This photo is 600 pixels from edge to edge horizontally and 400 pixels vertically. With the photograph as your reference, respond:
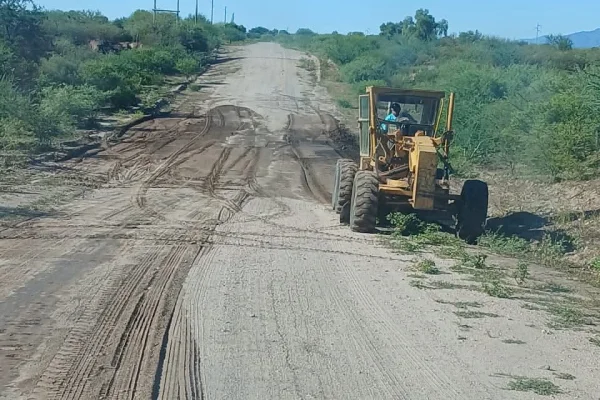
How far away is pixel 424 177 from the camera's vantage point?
49.6ft

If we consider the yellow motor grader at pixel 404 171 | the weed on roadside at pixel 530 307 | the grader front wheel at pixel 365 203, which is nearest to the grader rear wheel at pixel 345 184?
the yellow motor grader at pixel 404 171

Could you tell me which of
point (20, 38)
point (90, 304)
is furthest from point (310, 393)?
point (20, 38)

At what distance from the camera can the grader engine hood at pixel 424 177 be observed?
1509 cm

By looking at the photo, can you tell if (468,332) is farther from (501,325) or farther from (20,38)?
(20,38)

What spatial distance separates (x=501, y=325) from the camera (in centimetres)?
1025

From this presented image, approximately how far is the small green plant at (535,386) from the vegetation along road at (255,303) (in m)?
0.02

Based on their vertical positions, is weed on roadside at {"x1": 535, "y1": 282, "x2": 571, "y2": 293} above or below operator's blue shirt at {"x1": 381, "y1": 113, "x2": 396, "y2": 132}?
below

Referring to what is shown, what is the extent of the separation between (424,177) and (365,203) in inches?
43.8

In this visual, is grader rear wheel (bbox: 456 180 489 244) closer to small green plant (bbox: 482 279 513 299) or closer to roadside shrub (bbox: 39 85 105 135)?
small green plant (bbox: 482 279 513 299)

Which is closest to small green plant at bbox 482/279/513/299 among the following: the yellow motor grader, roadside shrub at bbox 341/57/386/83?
the yellow motor grader

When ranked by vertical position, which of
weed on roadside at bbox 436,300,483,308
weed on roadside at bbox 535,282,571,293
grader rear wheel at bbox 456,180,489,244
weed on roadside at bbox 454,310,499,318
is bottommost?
weed on roadside at bbox 535,282,571,293

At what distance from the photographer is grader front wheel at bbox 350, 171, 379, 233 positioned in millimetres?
15406

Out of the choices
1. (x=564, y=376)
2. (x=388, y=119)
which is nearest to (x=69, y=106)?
(x=388, y=119)

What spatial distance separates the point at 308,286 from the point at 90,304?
2882mm
